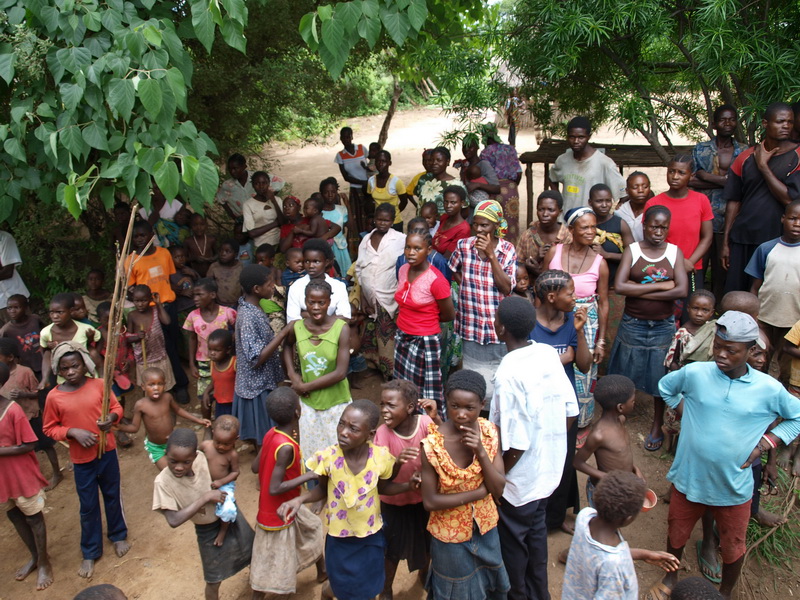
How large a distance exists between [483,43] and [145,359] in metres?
4.48

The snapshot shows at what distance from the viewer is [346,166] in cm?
909

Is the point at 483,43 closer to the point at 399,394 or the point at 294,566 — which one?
the point at 399,394

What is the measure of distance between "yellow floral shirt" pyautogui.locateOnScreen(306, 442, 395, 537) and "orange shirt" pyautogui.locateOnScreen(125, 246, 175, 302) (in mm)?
3505

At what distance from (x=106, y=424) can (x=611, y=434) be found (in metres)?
3.03

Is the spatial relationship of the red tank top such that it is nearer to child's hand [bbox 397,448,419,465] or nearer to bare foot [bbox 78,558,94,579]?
child's hand [bbox 397,448,419,465]

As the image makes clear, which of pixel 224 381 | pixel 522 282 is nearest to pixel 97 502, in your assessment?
pixel 224 381

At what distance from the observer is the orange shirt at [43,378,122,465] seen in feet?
13.8

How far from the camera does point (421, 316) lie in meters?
4.98

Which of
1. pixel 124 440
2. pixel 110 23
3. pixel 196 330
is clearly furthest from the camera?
pixel 124 440

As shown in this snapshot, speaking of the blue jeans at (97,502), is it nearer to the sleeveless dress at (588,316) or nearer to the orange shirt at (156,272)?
the orange shirt at (156,272)

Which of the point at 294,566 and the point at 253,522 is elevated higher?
the point at 294,566

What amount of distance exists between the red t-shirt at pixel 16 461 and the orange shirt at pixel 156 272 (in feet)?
7.10

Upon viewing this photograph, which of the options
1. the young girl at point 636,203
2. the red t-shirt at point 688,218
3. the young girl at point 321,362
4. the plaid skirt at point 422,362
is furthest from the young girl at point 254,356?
the red t-shirt at point 688,218

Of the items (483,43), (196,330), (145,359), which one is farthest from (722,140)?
(145,359)
